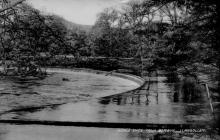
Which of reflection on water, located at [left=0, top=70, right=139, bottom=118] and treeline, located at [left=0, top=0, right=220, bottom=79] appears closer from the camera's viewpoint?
treeline, located at [left=0, top=0, right=220, bottom=79]

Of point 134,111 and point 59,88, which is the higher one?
point 134,111

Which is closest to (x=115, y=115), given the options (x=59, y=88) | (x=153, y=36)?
(x=153, y=36)

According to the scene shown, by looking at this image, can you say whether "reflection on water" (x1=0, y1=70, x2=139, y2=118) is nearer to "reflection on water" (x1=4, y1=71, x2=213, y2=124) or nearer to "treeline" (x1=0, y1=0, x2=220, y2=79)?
"reflection on water" (x1=4, y1=71, x2=213, y2=124)

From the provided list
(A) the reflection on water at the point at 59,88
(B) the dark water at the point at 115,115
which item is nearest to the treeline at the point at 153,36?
(B) the dark water at the point at 115,115

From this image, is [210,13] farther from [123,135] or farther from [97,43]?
[97,43]

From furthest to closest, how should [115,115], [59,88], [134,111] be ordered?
1. [59,88]
2. [134,111]
3. [115,115]

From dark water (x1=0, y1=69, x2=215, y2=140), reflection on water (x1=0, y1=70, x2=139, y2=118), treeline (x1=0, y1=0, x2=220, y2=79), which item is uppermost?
treeline (x1=0, y1=0, x2=220, y2=79)

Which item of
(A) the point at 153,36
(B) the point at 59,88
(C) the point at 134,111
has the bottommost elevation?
(B) the point at 59,88

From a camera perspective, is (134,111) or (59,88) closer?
(134,111)

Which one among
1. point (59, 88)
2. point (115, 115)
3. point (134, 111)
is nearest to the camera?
point (115, 115)

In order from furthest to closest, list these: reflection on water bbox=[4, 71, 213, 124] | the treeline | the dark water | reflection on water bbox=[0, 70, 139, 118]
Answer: reflection on water bbox=[0, 70, 139, 118] → reflection on water bbox=[4, 71, 213, 124] → the dark water → the treeline

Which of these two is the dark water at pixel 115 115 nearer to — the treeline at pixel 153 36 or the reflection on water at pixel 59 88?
the treeline at pixel 153 36

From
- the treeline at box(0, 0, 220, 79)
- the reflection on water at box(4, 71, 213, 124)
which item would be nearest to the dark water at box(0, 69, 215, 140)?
the reflection on water at box(4, 71, 213, 124)

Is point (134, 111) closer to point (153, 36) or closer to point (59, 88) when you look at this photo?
point (153, 36)
